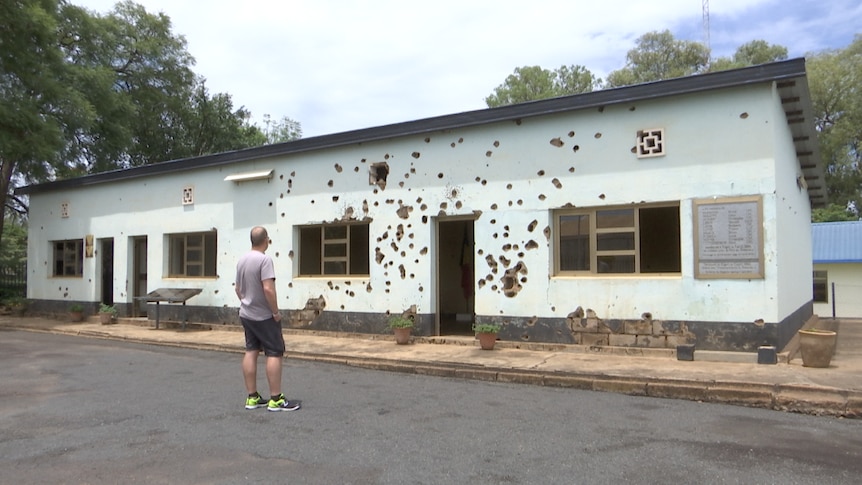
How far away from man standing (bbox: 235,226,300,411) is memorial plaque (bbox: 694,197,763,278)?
6.13 metres

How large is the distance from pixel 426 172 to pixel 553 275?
3.09m

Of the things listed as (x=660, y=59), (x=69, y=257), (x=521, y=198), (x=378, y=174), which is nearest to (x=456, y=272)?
(x=378, y=174)

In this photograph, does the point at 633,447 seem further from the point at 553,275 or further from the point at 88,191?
the point at 88,191

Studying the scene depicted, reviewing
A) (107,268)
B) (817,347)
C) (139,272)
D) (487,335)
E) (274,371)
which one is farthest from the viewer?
(107,268)

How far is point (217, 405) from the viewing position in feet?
20.7

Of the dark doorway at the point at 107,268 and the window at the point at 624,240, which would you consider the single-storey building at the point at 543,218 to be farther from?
the dark doorway at the point at 107,268

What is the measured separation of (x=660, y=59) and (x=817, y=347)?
96.0 ft

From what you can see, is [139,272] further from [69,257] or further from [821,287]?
[821,287]

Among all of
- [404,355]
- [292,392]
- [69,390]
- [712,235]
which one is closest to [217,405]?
[292,392]

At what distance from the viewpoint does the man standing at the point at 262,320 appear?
19.3 ft

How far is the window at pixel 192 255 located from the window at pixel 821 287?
19737mm

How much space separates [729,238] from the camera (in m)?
8.51

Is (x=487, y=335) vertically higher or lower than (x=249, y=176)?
lower

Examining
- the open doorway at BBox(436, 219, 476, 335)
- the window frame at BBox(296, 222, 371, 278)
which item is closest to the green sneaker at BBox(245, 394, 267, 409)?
the window frame at BBox(296, 222, 371, 278)
